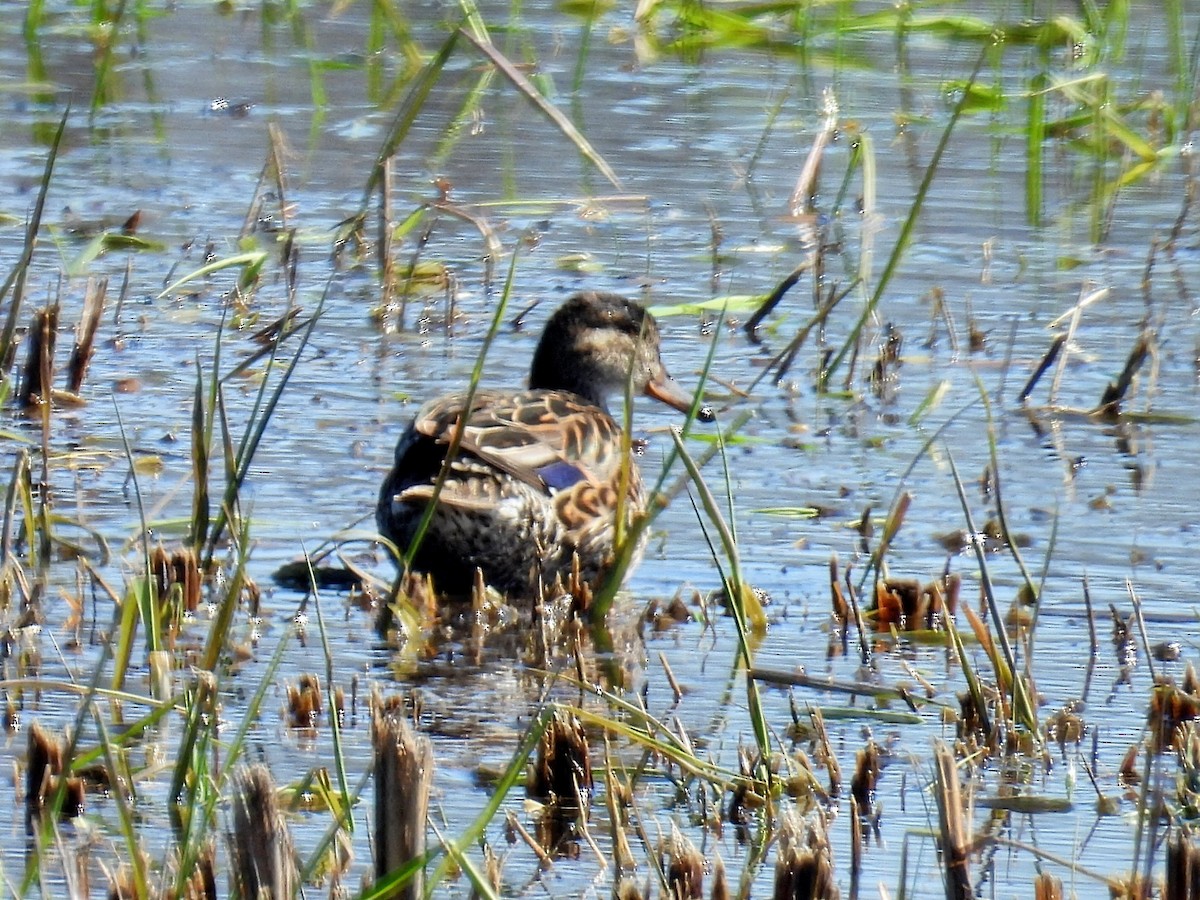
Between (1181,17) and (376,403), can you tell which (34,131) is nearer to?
(376,403)

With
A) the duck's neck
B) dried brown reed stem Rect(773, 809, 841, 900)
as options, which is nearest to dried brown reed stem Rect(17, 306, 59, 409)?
the duck's neck

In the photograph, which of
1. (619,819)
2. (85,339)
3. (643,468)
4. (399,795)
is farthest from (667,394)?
(399,795)

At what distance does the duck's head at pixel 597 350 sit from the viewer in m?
7.42

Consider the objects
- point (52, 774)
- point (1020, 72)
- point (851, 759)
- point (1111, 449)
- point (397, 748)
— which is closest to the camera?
point (397, 748)

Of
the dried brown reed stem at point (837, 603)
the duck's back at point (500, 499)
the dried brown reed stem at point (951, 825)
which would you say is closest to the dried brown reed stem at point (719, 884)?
the dried brown reed stem at point (951, 825)

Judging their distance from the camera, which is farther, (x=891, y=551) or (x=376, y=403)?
(x=376, y=403)

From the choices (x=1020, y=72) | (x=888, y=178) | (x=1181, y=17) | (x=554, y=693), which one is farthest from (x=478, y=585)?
(x=1181, y=17)

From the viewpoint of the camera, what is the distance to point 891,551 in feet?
20.5

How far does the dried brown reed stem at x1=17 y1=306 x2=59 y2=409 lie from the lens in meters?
6.90

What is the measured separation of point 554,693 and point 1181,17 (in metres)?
8.32

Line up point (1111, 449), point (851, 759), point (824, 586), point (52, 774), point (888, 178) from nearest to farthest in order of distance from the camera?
point (52, 774) → point (851, 759) → point (824, 586) → point (1111, 449) → point (888, 178)

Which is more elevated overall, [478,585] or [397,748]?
[397,748]

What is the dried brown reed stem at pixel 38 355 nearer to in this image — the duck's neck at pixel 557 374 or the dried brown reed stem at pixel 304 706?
the duck's neck at pixel 557 374

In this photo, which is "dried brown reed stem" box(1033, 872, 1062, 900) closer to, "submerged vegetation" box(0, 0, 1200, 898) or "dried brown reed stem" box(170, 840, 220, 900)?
"submerged vegetation" box(0, 0, 1200, 898)
